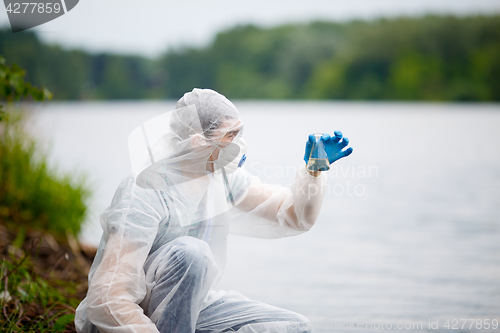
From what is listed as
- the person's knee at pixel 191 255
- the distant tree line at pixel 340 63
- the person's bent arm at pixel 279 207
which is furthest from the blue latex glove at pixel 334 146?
the distant tree line at pixel 340 63

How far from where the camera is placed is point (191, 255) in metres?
1.33

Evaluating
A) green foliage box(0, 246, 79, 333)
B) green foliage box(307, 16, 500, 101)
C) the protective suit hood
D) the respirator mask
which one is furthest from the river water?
green foliage box(307, 16, 500, 101)

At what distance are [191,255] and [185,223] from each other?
0.41 feet

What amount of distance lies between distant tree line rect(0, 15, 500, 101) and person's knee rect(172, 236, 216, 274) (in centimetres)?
1674

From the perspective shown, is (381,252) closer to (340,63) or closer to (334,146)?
(334,146)

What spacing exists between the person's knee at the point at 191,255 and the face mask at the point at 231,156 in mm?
252

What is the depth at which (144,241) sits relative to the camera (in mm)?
1314

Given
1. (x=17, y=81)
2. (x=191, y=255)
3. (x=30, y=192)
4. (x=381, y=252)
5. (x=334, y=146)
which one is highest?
(x=17, y=81)

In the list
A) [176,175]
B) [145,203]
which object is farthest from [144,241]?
[176,175]

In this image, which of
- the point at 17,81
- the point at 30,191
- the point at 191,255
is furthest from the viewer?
the point at 30,191

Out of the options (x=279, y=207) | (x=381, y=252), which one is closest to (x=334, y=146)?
(x=279, y=207)

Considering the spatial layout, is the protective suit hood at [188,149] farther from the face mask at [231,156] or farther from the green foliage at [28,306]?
the green foliage at [28,306]

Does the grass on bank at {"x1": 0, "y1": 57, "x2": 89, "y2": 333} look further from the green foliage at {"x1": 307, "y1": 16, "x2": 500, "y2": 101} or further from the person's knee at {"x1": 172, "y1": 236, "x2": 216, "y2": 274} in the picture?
the green foliage at {"x1": 307, "y1": 16, "x2": 500, "y2": 101}

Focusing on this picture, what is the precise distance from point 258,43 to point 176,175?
85.9ft
